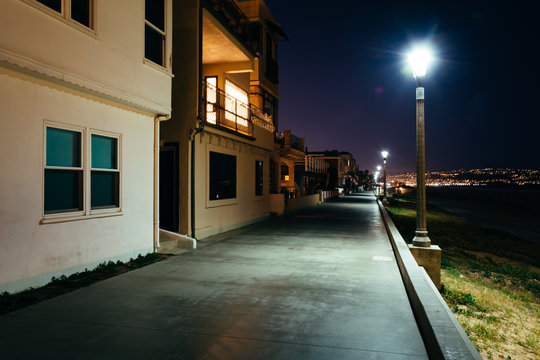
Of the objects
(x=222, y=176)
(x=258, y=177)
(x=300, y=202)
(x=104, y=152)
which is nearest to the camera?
(x=104, y=152)

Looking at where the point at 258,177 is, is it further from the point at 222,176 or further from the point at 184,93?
the point at 184,93

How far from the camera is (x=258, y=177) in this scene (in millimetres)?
18484

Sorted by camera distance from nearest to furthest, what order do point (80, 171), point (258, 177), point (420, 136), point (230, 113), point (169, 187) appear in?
point (80, 171) → point (420, 136) → point (169, 187) → point (230, 113) → point (258, 177)

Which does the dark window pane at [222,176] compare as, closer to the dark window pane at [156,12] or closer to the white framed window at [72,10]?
the dark window pane at [156,12]

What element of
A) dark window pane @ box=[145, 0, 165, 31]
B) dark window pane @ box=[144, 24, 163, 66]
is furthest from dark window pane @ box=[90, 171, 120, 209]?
dark window pane @ box=[145, 0, 165, 31]

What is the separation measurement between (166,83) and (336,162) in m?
75.1

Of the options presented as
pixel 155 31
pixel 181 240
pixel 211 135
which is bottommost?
pixel 181 240

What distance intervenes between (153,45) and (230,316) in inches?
290

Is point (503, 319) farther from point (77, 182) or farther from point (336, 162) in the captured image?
point (336, 162)

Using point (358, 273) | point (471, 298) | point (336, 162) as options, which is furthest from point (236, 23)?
point (336, 162)

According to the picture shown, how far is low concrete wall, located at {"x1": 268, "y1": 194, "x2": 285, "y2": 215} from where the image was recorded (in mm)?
21109

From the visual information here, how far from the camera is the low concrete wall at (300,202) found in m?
23.7

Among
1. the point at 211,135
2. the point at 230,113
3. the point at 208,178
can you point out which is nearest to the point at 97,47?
the point at 211,135

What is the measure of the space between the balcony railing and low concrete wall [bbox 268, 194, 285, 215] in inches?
156
